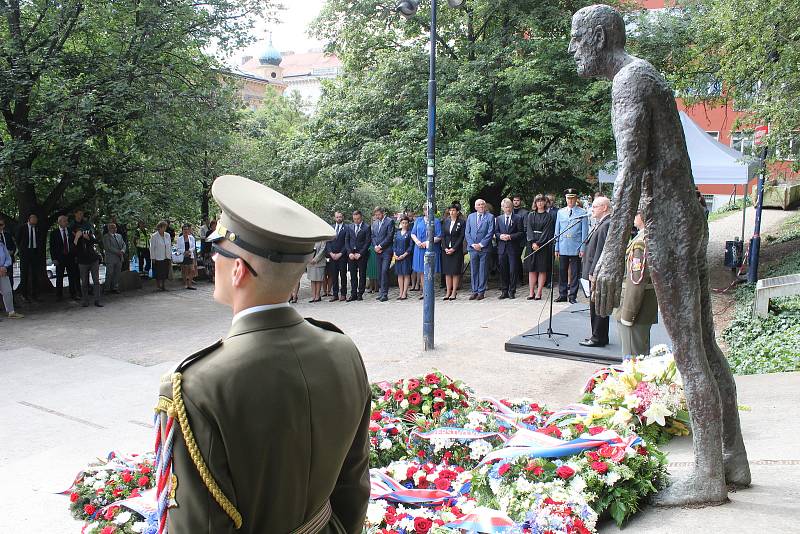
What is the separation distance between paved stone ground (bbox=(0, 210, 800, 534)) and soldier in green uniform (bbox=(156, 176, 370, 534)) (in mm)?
2480

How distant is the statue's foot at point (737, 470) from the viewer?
13.5ft

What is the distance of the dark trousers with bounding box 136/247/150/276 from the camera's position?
19.6 m

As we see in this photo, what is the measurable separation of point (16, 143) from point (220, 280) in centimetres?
1302

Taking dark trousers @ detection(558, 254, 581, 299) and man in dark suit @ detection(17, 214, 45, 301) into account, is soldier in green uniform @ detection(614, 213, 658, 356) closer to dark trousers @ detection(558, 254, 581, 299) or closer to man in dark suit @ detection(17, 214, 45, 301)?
dark trousers @ detection(558, 254, 581, 299)

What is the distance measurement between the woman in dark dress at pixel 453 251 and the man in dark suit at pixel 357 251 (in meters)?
1.80

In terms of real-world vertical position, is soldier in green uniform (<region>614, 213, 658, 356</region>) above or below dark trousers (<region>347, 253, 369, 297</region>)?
above

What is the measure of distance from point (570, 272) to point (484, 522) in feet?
31.9

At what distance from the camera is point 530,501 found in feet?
12.6

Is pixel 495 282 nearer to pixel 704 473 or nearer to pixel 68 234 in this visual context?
pixel 68 234

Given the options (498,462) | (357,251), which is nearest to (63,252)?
(357,251)

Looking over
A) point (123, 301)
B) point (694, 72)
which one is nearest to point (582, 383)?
point (694, 72)

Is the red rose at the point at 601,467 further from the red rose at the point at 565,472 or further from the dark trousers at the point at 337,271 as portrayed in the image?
the dark trousers at the point at 337,271

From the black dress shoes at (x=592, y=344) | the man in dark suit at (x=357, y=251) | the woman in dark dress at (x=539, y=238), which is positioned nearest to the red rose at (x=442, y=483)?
the black dress shoes at (x=592, y=344)

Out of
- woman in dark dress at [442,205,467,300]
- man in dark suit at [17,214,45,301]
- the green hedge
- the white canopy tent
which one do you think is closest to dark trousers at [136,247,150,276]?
man in dark suit at [17,214,45,301]
